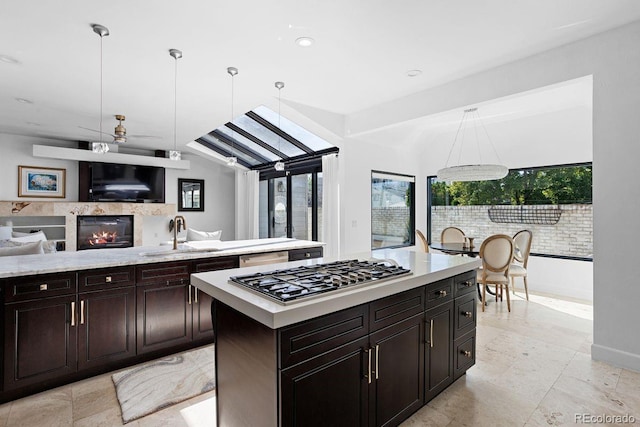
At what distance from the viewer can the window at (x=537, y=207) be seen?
16.0 feet

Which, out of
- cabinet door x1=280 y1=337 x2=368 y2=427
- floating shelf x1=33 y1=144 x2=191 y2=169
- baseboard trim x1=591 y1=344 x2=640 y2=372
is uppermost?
floating shelf x1=33 y1=144 x2=191 y2=169

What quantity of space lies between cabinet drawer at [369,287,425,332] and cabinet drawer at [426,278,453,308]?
0.09 meters

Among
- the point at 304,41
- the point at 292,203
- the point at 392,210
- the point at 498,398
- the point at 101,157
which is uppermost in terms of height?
the point at 304,41

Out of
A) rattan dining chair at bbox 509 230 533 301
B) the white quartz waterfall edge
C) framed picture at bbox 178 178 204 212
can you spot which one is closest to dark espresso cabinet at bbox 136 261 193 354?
the white quartz waterfall edge

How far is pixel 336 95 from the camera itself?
4.28 metres

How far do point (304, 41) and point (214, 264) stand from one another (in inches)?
87.7

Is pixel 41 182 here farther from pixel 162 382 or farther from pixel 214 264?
pixel 162 382

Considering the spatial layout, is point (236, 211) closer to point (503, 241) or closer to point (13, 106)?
point (13, 106)

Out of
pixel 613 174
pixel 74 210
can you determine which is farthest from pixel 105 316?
pixel 74 210

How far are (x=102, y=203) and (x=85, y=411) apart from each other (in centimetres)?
530

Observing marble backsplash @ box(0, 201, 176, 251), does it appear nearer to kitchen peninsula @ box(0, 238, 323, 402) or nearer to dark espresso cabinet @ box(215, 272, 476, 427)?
kitchen peninsula @ box(0, 238, 323, 402)

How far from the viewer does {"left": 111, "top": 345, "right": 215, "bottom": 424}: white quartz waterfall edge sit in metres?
2.17

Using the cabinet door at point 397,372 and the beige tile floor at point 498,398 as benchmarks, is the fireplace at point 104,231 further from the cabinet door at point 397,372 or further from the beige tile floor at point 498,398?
the cabinet door at point 397,372

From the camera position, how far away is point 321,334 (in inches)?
57.0
